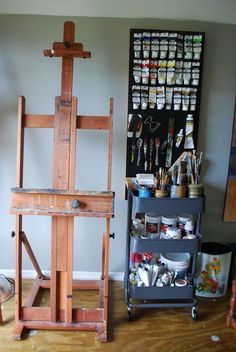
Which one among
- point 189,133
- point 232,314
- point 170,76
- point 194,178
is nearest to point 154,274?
point 232,314

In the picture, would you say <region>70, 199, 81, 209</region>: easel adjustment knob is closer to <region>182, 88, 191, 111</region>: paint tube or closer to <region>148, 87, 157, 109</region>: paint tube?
<region>148, 87, 157, 109</region>: paint tube

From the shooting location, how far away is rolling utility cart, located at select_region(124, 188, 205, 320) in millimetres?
1753

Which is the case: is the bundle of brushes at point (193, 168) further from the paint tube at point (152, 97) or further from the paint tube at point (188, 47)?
the paint tube at point (188, 47)

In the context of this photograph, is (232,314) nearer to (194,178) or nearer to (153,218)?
(153,218)

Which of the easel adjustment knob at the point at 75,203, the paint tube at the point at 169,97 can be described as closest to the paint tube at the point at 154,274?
the easel adjustment knob at the point at 75,203

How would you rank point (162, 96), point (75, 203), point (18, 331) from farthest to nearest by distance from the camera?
point (162, 96) → point (18, 331) → point (75, 203)

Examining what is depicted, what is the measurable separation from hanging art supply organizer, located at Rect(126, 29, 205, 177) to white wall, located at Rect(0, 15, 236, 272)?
0.24ft

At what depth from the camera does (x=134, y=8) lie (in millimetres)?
1959

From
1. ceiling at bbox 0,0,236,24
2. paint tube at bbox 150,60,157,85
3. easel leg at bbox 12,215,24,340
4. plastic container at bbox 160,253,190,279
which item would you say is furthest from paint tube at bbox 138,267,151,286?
ceiling at bbox 0,0,236,24

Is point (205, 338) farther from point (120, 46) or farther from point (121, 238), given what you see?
point (120, 46)

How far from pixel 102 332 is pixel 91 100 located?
1.48 metres

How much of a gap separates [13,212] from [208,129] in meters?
1.42

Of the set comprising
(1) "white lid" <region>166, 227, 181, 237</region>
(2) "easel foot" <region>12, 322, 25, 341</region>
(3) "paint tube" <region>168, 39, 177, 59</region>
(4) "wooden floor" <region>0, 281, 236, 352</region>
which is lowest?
(4) "wooden floor" <region>0, 281, 236, 352</region>

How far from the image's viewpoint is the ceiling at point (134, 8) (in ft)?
6.37
